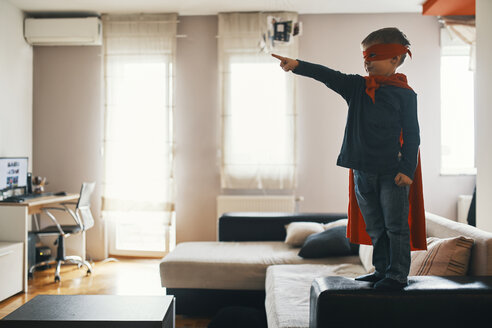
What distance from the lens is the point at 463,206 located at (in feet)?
13.6

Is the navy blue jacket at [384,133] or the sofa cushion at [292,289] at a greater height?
the navy blue jacket at [384,133]

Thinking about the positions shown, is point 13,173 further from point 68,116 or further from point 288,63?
point 288,63

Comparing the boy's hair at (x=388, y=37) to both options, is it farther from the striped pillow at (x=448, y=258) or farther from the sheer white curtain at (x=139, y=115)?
the sheer white curtain at (x=139, y=115)

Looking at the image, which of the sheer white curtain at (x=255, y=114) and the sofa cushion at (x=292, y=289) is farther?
the sheer white curtain at (x=255, y=114)

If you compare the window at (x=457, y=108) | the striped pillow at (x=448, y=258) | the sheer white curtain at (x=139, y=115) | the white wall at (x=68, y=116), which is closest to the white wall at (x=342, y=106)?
the window at (x=457, y=108)

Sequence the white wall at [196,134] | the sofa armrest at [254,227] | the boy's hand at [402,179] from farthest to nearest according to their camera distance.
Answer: the white wall at [196,134] < the sofa armrest at [254,227] < the boy's hand at [402,179]

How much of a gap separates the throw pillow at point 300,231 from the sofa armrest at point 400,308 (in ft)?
5.52

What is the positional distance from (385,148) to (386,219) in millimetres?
232

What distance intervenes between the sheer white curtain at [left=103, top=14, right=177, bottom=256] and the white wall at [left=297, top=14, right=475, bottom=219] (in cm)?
152

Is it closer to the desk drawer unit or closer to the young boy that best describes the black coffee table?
the young boy

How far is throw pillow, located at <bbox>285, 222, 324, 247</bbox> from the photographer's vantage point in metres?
2.94

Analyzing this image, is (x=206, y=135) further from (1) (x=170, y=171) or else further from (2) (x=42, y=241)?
(2) (x=42, y=241)

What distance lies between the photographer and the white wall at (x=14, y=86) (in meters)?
3.93

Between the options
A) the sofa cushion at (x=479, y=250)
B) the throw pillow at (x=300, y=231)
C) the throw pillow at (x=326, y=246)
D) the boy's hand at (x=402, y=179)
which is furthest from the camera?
the throw pillow at (x=300, y=231)
